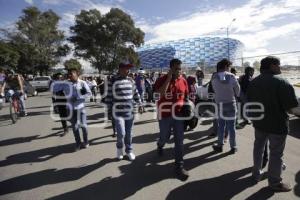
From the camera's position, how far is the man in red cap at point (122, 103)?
18.0ft

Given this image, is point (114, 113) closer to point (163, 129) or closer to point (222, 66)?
point (163, 129)

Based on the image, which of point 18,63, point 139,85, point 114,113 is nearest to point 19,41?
point 18,63

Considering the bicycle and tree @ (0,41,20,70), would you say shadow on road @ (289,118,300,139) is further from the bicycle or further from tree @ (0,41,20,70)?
tree @ (0,41,20,70)

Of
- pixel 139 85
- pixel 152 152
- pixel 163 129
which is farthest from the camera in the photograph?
pixel 139 85

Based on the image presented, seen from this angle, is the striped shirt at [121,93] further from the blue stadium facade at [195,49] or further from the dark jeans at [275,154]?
the blue stadium facade at [195,49]

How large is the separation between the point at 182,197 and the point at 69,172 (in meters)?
2.16

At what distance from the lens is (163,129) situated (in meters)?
4.89

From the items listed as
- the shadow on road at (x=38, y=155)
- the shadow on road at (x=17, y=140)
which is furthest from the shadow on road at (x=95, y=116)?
the shadow on road at (x=38, y=155)

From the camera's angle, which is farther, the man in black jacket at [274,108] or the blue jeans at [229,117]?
the blue jeans at [229,117]

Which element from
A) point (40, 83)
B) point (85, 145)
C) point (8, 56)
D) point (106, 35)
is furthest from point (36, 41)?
point (85, 145)

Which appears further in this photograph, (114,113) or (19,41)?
(19,41)

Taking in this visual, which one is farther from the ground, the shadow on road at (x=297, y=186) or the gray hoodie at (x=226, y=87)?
the gray hoodie at (x=226, y=87)

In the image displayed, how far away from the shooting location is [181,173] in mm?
4613

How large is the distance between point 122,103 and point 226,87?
206 cm
